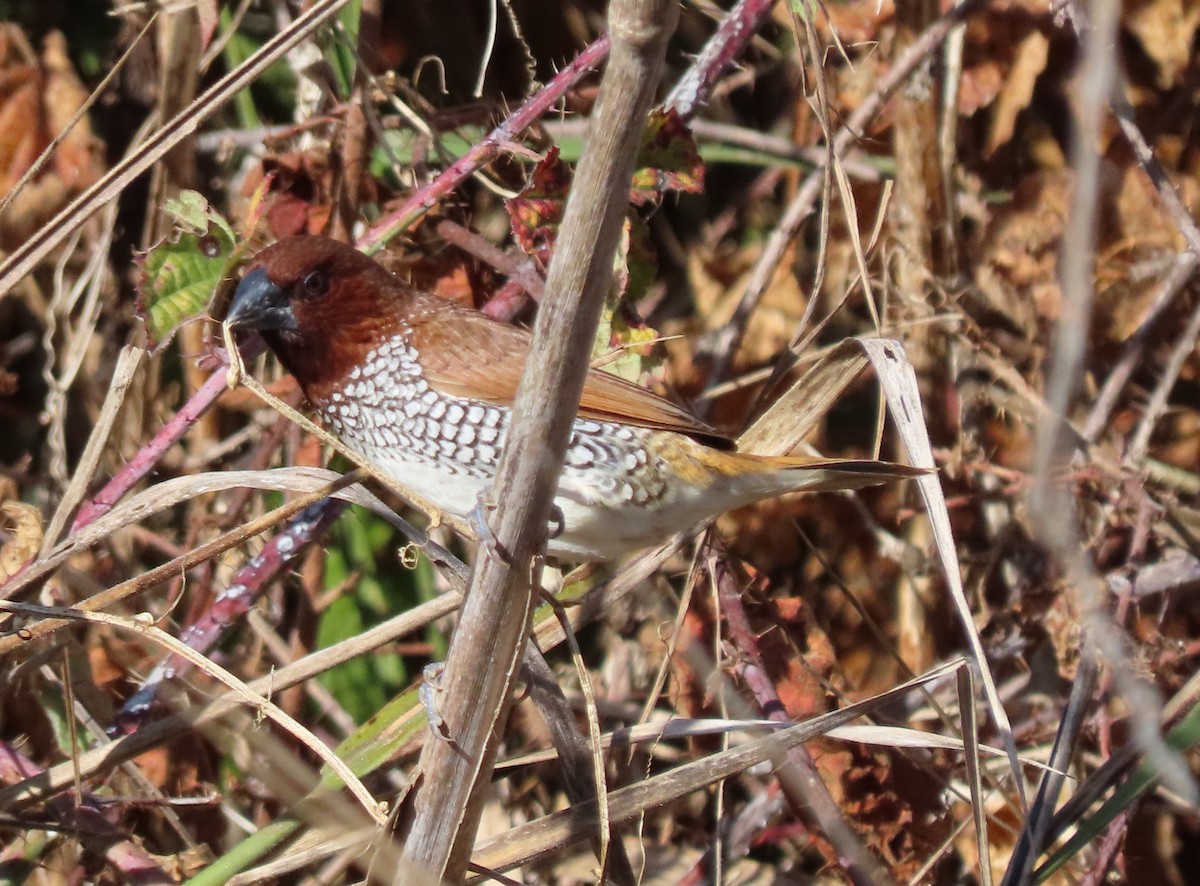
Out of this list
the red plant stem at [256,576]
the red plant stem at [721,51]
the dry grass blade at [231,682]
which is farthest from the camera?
the red plant stem at [721,51]

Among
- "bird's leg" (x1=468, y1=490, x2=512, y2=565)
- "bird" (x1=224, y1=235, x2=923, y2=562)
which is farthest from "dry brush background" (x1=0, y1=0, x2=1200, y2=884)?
"bird's leg" (x1=468, y1=490, x2=512, y2=565)

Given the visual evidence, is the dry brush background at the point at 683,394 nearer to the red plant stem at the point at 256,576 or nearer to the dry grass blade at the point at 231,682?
the red plant stem at the point at 256,576

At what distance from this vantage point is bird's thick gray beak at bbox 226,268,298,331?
2.81 meters

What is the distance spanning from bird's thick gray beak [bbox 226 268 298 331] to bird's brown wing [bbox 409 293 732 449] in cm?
31

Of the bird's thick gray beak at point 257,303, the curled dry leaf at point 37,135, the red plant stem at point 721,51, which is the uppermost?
the red plant stem at point 721,51

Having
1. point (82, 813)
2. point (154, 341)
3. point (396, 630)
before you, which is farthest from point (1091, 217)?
point (82, 813)

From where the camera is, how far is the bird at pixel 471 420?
2787mm

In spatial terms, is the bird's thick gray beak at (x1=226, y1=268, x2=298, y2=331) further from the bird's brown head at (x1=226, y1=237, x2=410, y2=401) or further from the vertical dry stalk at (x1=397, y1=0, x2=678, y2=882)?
the vertical dry stalk at (x1=397, y1=0, x2=678, y2=882)

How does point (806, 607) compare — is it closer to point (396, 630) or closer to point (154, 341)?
point (396, 630)

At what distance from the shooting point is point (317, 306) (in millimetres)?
2912

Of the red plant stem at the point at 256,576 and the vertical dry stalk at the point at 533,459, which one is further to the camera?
the red plant stem at the point at 256,576

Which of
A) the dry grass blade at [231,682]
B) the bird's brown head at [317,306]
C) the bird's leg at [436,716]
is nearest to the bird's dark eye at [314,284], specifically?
the bird's brown head at [317,306]

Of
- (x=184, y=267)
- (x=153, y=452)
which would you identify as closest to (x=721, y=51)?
(x=184, y=267)

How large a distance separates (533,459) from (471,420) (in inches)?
50.7
